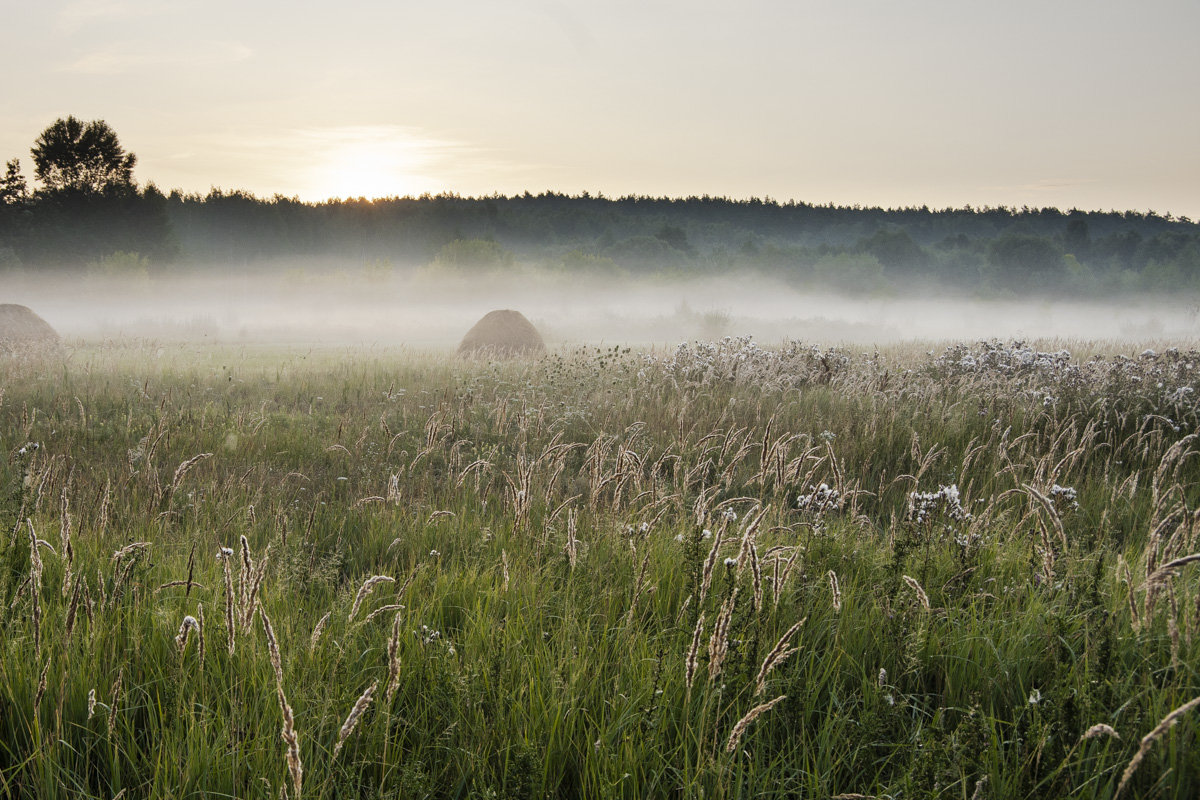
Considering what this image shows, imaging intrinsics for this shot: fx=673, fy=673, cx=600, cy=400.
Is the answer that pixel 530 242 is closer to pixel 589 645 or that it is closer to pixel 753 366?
pixel 753 366

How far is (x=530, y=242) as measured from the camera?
424 feet

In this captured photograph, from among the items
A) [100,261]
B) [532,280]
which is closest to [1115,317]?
[532,280]

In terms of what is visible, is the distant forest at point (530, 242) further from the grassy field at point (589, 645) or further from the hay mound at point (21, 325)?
the grassy field at point (589, 645)

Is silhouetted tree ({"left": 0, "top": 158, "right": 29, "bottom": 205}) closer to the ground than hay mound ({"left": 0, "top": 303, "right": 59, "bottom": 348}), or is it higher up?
higher up

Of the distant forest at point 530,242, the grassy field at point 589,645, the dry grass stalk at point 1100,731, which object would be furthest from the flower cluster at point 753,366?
the distant forest at point 530,242

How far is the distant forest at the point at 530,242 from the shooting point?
60.4 metres

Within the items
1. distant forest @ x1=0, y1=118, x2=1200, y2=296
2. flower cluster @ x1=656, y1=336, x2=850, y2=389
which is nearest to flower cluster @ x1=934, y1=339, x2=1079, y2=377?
flower cluster @ x1=656, y1=336, x2=850, y2=389

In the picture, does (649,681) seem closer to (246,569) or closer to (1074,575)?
(246,569)

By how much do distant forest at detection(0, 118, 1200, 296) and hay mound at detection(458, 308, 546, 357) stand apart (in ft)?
176

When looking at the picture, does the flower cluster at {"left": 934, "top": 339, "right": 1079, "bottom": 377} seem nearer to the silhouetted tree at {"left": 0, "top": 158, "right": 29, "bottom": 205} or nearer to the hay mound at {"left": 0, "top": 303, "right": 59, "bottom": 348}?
the hay mound at {"left": 0, "top": 303, "right": 59, "bottom": 348}

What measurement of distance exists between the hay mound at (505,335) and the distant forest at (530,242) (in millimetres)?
53595

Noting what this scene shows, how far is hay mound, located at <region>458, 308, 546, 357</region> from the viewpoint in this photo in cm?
2042

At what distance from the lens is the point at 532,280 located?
77.6 meters

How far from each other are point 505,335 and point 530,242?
112 metres
